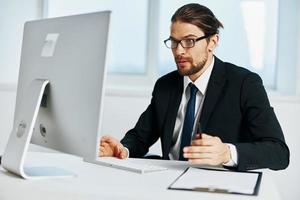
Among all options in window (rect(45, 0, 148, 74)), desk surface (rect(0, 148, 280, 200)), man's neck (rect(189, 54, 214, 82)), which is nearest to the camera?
desk surface (rect(0, 148, 280, 200))

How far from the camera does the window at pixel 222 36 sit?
3420 mm

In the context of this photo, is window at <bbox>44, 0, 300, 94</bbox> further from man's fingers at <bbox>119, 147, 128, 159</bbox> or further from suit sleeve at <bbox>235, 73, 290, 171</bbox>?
man's fingers at <bbox>119, 147, 128, 159</bbox>

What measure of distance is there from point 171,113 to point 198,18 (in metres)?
0.43

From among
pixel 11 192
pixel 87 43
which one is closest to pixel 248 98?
pixel 87 43

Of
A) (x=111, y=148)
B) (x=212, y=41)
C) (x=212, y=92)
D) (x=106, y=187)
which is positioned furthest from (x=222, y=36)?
(x=106, y=187)

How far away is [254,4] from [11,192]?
251 cm

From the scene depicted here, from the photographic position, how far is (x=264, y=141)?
1.91m

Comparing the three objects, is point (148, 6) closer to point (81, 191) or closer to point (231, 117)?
point (231, 117)

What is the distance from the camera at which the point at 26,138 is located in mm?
1535

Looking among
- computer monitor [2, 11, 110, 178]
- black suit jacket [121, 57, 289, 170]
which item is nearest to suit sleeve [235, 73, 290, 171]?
black suit jacket [121, 57, 289, 170]

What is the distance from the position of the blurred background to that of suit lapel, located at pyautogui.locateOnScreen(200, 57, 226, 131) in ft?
3.88

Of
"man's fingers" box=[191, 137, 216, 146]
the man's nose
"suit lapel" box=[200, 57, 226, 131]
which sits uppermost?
the man's nose

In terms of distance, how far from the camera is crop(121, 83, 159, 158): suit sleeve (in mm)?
2267

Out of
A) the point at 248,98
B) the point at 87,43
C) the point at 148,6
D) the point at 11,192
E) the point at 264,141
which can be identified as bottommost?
the point at 11,192
